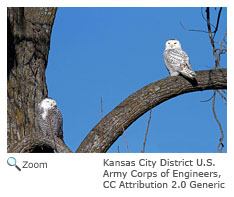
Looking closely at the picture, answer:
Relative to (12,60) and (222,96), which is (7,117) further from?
(222,96)

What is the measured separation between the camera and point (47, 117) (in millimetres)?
4773

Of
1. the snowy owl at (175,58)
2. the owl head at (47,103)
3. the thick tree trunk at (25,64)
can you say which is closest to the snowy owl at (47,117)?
the owl head at (47,103)

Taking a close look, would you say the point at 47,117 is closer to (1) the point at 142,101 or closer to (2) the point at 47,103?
(2) the point at 47,103

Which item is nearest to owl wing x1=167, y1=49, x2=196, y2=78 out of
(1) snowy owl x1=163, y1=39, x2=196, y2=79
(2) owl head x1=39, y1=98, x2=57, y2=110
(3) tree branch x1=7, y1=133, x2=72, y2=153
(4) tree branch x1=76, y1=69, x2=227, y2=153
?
(1) snowy owl x1=163, y1=39, x2=196, y2=79

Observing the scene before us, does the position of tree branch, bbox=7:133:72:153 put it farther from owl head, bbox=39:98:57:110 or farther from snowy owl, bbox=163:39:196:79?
snowy owl, bbox=163:39:196:79

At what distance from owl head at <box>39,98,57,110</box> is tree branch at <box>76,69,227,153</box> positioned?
3.41 ft

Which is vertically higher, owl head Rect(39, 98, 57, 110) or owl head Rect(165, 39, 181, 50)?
owl head Rect(165, 39, 181, 50)

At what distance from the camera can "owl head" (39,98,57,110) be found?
431cm

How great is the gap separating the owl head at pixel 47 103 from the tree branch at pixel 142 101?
1041 millimetres
